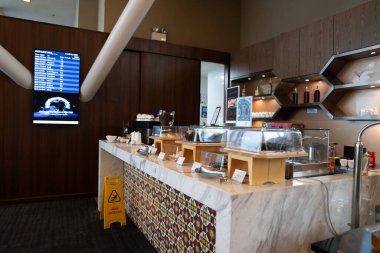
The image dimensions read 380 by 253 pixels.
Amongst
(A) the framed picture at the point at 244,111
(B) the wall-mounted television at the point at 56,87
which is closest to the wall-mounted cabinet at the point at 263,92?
(A) the framed picture at the point at 244,111

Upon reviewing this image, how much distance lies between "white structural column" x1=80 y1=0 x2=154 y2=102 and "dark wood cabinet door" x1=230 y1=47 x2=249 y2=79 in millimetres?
2472

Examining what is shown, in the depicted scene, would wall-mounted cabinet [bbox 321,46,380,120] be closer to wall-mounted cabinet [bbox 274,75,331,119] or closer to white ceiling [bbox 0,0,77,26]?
wall-mounted cabinet [bbox 274,75,331,119]

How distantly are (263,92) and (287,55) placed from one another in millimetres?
920

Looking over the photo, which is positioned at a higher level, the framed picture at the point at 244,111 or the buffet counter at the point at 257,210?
the framed picture at the point at 244,111

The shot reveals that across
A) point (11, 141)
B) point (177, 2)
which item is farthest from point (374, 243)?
point (177, 2)

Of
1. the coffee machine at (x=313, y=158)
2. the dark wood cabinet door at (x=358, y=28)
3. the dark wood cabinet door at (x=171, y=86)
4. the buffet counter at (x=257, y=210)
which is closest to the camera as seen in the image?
the buffet counter at (x=257, y=210)

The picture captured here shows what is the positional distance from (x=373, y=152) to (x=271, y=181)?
254 centimetres

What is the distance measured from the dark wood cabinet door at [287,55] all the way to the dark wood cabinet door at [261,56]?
0.12m

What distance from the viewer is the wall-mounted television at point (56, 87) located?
390cm

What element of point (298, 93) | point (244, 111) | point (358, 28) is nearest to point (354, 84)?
point (358, 28)

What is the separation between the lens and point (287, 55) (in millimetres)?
3965

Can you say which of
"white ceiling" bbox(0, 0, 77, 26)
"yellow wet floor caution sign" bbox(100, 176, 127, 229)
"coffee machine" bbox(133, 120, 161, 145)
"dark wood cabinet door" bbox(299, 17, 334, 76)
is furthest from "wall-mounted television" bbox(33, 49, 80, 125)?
"white ceiling" bbox(0, 0, 77, 26)

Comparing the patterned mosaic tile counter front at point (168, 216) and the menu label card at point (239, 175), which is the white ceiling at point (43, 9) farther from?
the menu label card at point (239, 175)

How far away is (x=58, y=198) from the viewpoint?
4086 mm
